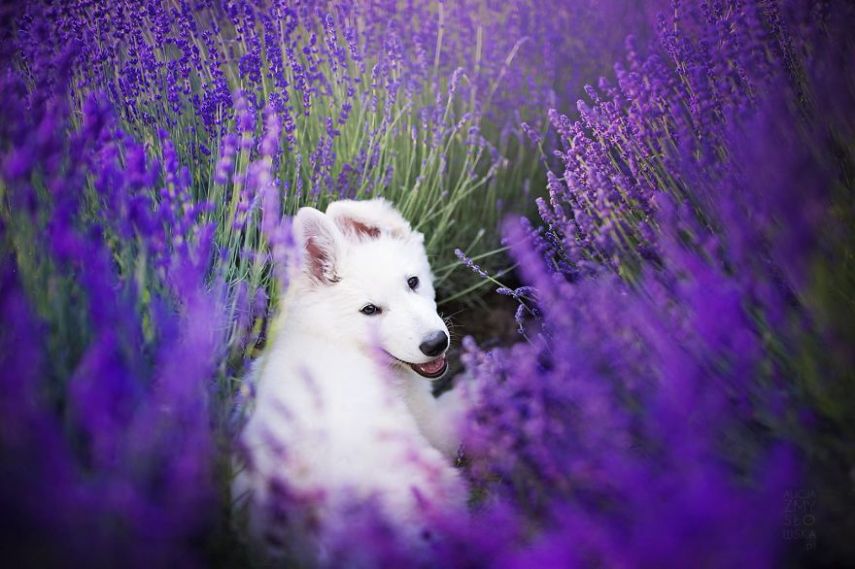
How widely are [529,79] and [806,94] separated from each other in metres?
1.54

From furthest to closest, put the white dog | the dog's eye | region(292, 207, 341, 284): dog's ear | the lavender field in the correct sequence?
the dog's eye, region(292, 207, 341, 284): dog's ear, the white dog, the lavender field

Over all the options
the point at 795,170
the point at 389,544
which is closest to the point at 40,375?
the point at 389,544

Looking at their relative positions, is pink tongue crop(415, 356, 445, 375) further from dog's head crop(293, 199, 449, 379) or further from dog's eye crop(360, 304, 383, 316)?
dog's eye crop(360, 304, 383, 316)

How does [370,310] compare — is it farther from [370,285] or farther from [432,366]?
[432,366]

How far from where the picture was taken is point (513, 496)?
5.12ft

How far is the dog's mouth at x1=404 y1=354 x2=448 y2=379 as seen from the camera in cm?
194

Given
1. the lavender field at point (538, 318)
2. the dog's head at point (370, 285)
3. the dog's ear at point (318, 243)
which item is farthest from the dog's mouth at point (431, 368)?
the dog's ear at point (318, 243)

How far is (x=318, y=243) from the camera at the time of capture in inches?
76.3

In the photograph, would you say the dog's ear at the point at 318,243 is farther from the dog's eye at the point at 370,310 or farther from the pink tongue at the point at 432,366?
the pink tongue at the point at 432,366

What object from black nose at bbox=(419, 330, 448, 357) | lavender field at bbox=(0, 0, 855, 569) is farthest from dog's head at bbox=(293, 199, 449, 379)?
lavender field at bbox=(0, 0, 855, 569)

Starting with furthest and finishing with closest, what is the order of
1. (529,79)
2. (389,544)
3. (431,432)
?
(529,79) < (431,432) < (389,544)

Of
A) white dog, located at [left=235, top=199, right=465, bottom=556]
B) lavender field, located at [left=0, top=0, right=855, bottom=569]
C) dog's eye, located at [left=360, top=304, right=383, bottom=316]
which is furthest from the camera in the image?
dog's eye, located at [left=360, top=304, right=383, bottom=316]

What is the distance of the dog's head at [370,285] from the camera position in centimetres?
185

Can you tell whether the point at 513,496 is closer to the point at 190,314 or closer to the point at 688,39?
the point at 190,314
